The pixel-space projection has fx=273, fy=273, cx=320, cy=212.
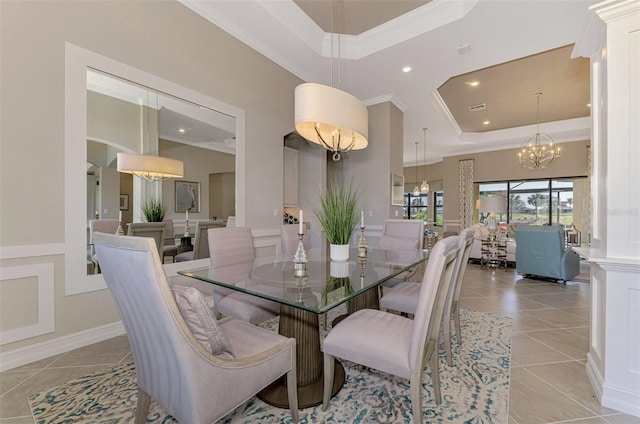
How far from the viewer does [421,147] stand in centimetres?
852

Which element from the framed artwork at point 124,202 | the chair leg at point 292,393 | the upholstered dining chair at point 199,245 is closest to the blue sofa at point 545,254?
the chair leg at point 292,393

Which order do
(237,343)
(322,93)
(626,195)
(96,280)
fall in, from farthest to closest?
(96,280) < (322,93) < (626,195) < (237,343)

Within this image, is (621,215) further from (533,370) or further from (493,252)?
(493,252)

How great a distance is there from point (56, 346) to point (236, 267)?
1.44 metres

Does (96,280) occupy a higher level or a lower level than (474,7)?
lower

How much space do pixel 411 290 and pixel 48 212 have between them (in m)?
2.86

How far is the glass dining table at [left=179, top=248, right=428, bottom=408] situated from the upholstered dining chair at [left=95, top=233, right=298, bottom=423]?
341 mm

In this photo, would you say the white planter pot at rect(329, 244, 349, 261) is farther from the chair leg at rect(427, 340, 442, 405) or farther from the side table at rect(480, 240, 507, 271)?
the side table at rect(480, 240, 507, 271)

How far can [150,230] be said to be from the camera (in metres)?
2.62

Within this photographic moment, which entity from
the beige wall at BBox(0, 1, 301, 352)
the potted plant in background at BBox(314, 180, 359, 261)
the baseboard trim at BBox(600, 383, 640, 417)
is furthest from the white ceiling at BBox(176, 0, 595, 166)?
the baseboard trim at BBox(600, 383, 640, 417)

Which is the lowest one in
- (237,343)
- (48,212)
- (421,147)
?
(237,343)

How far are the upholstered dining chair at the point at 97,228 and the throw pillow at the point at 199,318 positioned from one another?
1710 millimetres

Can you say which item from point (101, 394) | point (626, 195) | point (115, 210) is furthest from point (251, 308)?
point (626, 195)

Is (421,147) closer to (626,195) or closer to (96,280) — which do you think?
(626,195)
